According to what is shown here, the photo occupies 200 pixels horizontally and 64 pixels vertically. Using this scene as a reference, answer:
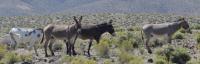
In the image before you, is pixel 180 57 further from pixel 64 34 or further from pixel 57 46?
pixel 57 46

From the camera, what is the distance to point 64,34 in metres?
26.8

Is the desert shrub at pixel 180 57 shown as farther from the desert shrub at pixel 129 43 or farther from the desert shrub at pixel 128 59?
the desert shrub at pixel 129 43

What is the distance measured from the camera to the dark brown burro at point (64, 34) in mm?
26484

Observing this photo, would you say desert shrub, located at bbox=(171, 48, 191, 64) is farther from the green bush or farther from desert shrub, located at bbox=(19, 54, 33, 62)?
desert shrub, located at bbox=(19, 54, 33, 62)

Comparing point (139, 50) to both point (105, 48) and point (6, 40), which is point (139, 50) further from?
point (6, 40)

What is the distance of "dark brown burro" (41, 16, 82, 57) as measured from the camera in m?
26.5

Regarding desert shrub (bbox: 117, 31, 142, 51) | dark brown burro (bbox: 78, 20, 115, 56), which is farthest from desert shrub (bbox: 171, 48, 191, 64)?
dark brown burro (bbox: 78, 20, 115, 56)

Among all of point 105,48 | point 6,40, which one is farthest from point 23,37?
point 105,48

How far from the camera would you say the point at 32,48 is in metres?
29.6

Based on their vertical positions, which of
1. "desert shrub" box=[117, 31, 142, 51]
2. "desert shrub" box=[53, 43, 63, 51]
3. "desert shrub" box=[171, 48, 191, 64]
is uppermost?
"desert shrub" box=[171, 48, 191, 64]

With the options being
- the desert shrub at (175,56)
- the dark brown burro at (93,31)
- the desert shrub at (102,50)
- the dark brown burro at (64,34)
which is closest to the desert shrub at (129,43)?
the desert shrub at (102,50)

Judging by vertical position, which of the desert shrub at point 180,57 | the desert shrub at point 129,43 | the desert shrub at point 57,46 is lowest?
the desert shrub at point 57,46

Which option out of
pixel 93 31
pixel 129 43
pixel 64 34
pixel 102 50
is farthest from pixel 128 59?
pixel 93 31

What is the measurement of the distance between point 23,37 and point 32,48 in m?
0.89
